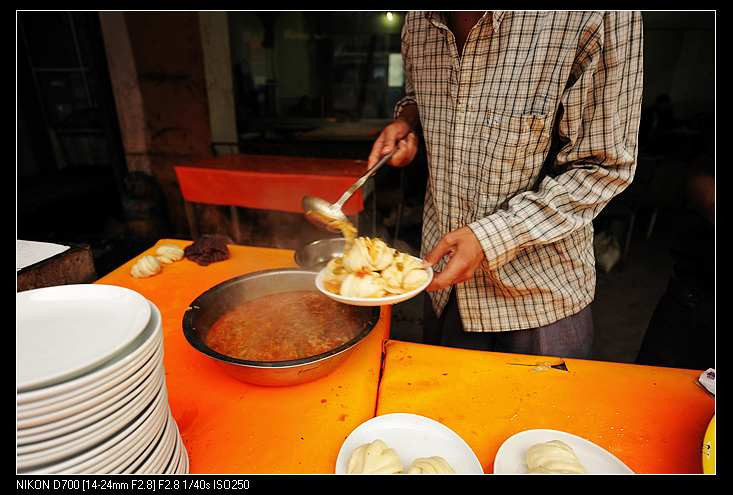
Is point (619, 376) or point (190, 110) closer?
point (619, 376)

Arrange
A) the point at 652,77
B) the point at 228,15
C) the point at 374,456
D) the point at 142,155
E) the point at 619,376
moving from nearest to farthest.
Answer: the point at 374,456 < the point at 619,376 < the point at 228,15 < the point at 142,155 < the point at 652,77

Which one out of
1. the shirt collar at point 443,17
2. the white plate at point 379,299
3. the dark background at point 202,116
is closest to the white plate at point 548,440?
the white plate at point 379,299

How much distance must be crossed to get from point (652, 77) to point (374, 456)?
32.6 feet

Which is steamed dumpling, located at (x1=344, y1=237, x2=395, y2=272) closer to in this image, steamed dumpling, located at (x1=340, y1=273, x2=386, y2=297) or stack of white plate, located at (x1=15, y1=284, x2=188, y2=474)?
steamed dumpling, located at (x1=340, y1=273, x2=386, y2=297)

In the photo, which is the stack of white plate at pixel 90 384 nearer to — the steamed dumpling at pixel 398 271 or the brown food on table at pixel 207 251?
the steamed dumpling at pixel 398 271

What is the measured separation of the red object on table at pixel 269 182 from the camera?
4379 mm

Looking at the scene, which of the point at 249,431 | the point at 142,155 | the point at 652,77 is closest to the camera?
the point at 249,431

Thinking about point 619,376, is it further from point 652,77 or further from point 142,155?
point 652,77

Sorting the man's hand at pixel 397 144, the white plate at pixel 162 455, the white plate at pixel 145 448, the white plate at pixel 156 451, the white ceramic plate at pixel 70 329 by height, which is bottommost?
the white plate at pixel 162 455

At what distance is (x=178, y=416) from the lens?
1309 millimetres

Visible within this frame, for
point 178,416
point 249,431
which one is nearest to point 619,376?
point 249,431

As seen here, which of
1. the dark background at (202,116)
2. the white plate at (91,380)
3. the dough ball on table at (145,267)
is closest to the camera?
the white plate at (91,380)

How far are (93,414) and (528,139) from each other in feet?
5.59

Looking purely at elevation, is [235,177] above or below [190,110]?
below
